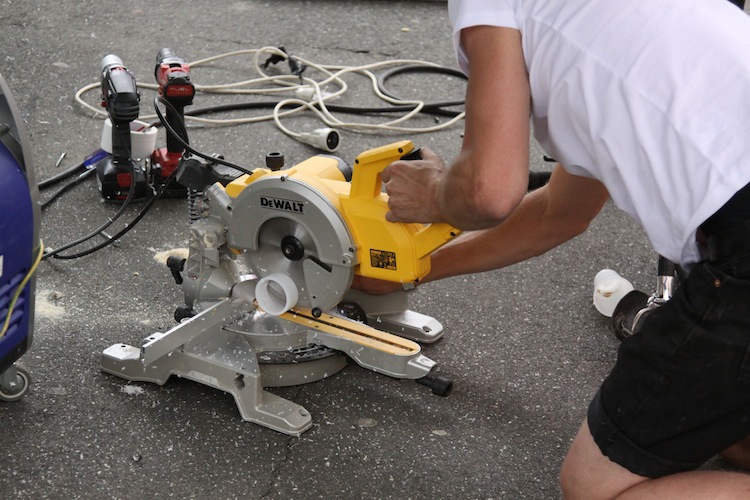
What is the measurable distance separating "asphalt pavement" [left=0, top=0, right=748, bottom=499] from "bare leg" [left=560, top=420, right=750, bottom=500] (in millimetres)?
316

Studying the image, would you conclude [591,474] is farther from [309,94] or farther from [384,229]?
[309,94]

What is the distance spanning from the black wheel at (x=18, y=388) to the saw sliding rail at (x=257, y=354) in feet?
0.64

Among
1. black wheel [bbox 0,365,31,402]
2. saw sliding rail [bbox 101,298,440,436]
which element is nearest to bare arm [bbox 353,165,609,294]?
saw sliding rail [bbox 101,298,440,436]

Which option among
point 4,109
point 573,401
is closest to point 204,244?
point 4,109

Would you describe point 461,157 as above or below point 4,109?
above

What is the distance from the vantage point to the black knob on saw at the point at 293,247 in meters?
2.12

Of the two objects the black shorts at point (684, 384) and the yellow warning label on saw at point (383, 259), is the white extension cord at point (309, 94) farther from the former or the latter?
the black shorts at point (684, 384)

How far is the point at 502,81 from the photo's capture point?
5.04ft

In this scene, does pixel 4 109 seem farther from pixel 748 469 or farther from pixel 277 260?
pixel 748 469

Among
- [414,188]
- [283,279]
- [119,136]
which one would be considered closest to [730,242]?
[414,188]

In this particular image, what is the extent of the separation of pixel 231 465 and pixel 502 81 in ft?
3.55

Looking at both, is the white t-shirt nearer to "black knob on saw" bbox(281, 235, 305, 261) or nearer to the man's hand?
the man's hand

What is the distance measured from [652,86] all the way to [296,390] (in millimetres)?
1244

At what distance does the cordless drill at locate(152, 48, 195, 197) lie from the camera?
291cm
